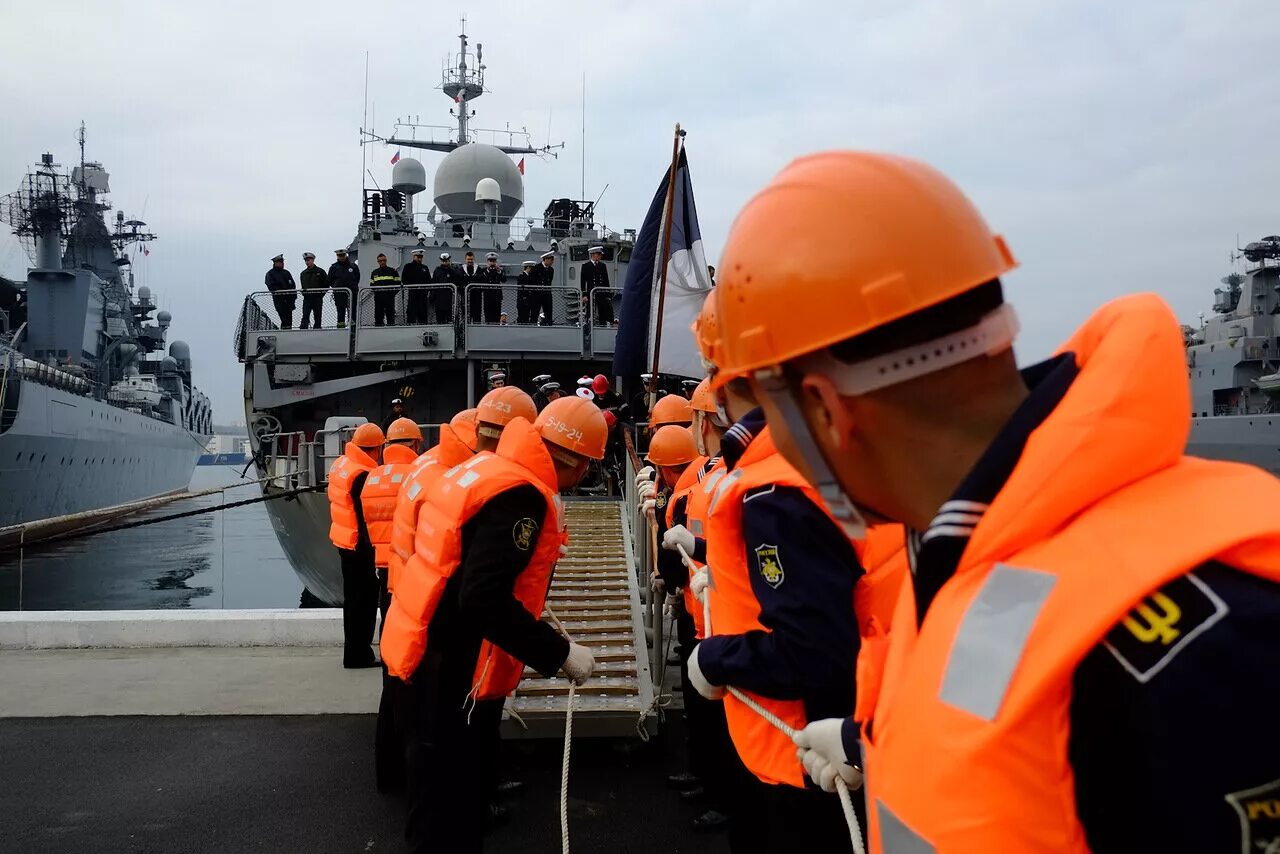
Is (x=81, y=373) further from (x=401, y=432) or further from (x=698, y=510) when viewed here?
(x=698, y=510)

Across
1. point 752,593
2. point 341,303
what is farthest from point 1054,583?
point 341,303

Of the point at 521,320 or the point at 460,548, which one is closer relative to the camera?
the point at 460,548

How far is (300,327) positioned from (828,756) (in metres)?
16.0

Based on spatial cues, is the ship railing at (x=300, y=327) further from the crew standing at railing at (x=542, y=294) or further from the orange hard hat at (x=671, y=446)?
the orange hard hat at (x=671, y=446)

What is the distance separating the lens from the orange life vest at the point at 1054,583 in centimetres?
75

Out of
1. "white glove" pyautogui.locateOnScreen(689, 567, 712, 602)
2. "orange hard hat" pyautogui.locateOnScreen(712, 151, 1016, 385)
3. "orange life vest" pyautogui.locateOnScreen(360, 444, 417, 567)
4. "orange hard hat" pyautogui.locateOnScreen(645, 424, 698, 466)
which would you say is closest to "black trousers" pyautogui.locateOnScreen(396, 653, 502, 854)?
"white glove" pyautogui.locateOnScreen(689, 567, 712, 602)

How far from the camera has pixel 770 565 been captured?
2.21m

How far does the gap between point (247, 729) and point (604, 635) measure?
2494 millimetres

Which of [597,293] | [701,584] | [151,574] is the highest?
[597,293]

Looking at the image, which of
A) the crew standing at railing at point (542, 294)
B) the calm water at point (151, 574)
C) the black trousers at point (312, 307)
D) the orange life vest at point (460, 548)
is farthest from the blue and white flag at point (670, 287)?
the calm water at point (151, 574)

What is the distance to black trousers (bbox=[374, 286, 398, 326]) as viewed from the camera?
15.8 m

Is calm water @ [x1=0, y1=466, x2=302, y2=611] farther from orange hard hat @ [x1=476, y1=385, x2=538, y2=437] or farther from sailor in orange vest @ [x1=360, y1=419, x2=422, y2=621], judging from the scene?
orange hard hat @ [x1=476, y1=385, x2=538, y2=437]

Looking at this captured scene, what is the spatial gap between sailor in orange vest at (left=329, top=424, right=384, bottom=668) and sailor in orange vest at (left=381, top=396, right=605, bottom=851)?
3.58 meters

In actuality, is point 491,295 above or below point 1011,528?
above
